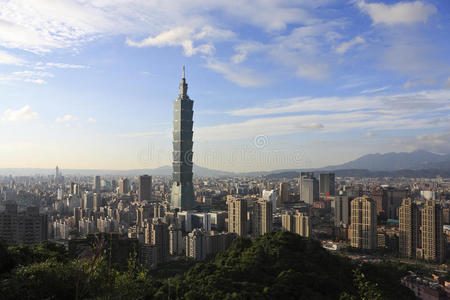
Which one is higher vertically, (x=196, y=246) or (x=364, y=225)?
(x=364, y=225)

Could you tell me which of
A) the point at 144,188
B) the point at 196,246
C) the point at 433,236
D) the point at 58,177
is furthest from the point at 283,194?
the point at 58,177

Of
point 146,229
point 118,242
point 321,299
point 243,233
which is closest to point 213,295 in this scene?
point 321,299

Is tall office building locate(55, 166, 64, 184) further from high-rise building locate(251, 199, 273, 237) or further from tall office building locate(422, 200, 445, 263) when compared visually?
tall office building locate(422, 200, 445, 263)

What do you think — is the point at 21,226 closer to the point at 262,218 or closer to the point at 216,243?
the point at 216,243

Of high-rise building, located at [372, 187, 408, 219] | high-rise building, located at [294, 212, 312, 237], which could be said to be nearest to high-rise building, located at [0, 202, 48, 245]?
high-rise building, located at [294, 212, 312, 237]

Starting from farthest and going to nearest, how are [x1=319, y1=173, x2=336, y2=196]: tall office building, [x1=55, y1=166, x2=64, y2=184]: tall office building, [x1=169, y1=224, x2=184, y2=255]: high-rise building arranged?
[x1=55, y1=166, x2=64, y2=184]: tall office building, [x1=319, y1=173, x2=336, y2=196]: tall office building, [x1=169, y1=224, x2=184, y2=255]: high-rise building

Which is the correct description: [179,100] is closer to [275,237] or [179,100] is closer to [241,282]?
[275,237]
